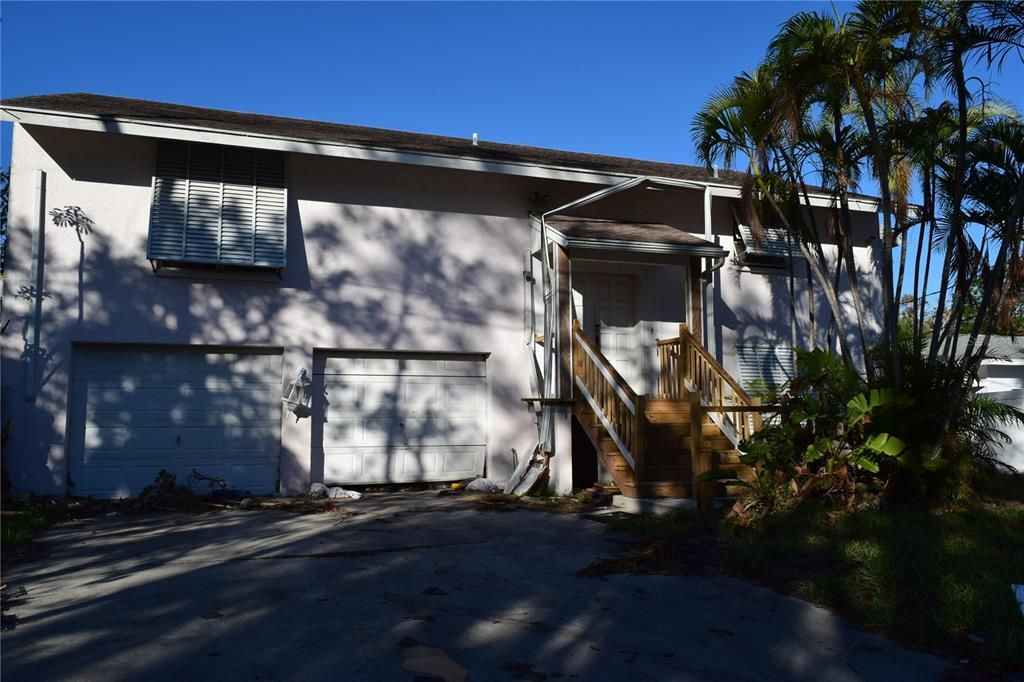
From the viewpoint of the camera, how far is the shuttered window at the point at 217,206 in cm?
1077

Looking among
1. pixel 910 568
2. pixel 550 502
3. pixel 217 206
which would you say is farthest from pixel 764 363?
pixel 217 206

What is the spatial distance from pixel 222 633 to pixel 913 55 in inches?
326

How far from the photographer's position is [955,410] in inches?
319

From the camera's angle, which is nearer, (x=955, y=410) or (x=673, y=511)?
(x=955, y=410)

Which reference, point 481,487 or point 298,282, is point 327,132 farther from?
point 481,487

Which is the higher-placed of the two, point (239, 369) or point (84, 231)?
point (84, 231)

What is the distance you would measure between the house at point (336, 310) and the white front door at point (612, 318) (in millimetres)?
33

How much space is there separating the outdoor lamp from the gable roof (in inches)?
129

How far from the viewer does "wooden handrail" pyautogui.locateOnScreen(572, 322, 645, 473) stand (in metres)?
A: 9.45

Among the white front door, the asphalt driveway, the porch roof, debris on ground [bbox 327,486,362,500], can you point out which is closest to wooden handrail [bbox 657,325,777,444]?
the white front door

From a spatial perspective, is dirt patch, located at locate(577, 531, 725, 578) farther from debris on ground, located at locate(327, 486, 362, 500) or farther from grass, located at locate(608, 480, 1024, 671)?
debris on ground, located at locate(327, 486, 362, 500)

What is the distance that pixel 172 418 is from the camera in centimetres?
1090

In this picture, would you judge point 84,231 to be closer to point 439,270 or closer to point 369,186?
point 369,186

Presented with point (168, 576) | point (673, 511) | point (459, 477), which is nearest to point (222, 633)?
point (168, 576)
